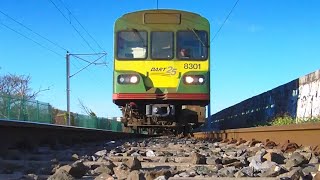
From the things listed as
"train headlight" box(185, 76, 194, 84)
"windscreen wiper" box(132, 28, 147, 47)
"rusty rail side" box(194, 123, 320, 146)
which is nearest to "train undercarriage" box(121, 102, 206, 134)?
"train headlight" box(185, 76, 194, 84)

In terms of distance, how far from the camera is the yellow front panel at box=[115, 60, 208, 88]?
13.1 m

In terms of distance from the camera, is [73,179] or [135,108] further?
[135,108]

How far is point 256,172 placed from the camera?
3.92 m

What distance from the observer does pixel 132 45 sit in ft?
43.7

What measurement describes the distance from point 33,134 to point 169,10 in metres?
7.12

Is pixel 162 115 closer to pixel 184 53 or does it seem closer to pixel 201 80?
pixel 201 80

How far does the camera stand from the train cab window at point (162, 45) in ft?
43.3

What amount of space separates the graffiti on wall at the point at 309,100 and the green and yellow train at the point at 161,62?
2626 millimetres

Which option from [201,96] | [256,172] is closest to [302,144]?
[256,172]

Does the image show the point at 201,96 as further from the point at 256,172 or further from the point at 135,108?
the point at 256,172

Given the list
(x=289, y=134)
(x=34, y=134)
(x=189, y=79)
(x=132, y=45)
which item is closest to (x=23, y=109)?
(x=132, y=45)

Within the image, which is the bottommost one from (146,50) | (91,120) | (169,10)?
(91,120)

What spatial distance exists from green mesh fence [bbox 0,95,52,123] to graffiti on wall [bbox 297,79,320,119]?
1074 centimetres

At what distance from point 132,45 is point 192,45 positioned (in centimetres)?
170
